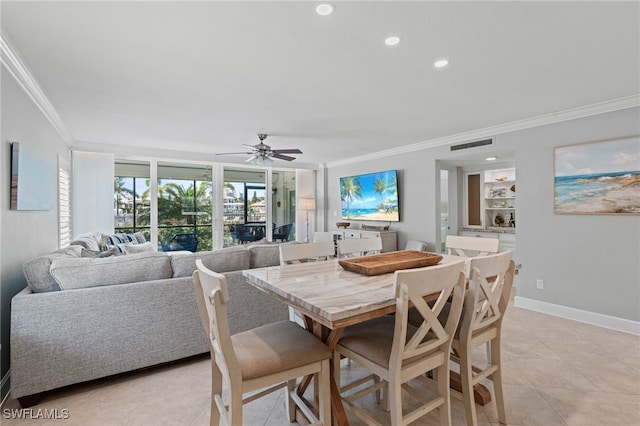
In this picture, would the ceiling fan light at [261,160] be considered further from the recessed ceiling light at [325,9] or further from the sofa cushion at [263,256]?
the recessed ceiling light at [325,9]

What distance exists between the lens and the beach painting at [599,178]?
3158 mm

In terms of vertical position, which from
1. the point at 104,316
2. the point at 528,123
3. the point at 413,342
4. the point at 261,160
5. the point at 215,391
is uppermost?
the point at 528,123

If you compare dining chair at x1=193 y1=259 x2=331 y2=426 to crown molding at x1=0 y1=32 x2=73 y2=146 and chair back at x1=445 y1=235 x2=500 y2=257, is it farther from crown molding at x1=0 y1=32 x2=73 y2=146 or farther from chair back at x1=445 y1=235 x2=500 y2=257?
crown molding at x1=0 y1=32 x2=73 y2=146

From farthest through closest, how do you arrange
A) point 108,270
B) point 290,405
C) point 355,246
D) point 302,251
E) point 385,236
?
point 385,236 < point 355,246 < point 302,251 < point 108,270 < point 290,405

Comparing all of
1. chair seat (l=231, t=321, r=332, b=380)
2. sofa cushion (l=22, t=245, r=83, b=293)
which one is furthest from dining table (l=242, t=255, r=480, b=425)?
sofa cushion (l=22, t=245, r=83, b=293)

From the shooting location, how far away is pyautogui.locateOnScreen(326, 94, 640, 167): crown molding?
3.20 meters

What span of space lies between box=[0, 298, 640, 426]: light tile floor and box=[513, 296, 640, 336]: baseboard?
0.45m

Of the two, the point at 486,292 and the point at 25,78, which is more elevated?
the point at 25,78

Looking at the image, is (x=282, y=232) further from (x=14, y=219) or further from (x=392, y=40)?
(x=392, y=40)

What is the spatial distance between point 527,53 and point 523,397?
2345 mm

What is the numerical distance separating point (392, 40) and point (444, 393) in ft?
6.75

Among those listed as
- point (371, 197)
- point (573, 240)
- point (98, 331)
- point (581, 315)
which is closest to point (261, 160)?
point (371, 197)

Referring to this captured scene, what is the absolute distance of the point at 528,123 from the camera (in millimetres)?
3889

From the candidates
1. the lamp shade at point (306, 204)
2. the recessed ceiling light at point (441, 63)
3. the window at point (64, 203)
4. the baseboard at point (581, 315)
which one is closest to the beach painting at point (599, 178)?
the baseboard at point (581, 315)
